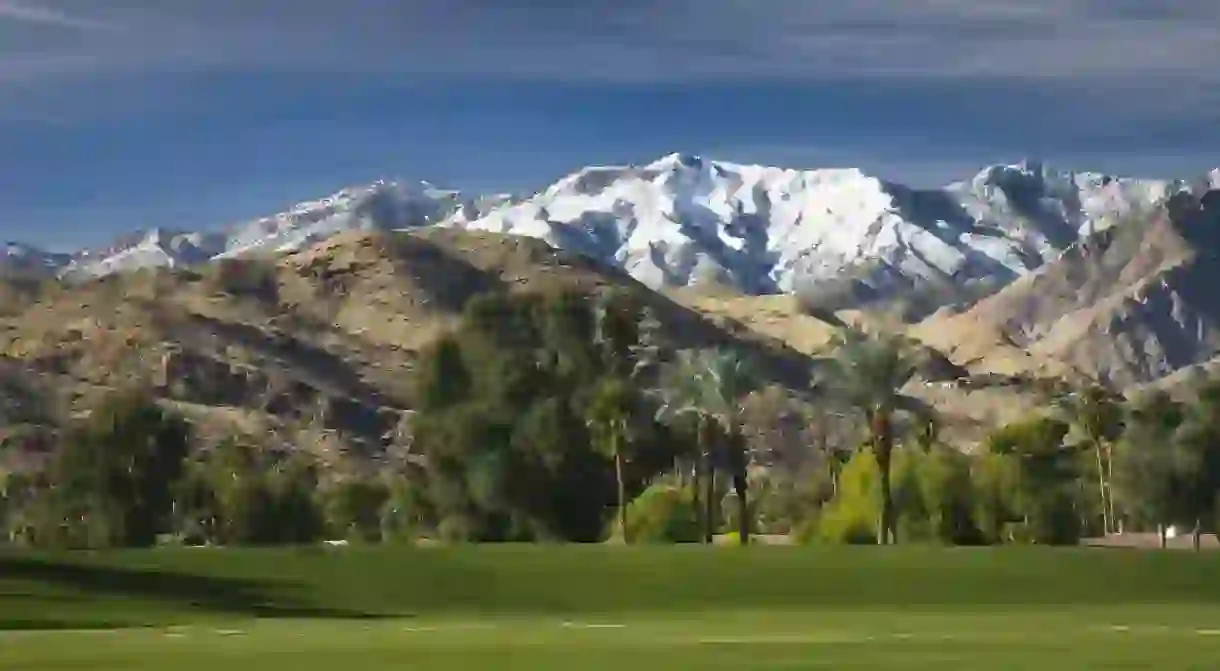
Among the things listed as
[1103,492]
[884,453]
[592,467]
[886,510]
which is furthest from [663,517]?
[1103,492]

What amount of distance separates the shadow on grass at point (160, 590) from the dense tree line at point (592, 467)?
126 ft

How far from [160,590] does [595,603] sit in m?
17.8

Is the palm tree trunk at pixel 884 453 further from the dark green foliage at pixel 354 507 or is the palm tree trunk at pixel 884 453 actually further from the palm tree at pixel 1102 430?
the dark green foliage at pixel 354 507

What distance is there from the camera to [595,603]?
241ft

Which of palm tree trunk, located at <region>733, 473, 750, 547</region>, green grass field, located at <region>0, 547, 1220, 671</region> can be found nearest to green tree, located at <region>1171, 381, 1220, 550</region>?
palm tree trunk, located at <region>733, 473, 750, 547</region>

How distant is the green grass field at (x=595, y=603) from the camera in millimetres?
45750

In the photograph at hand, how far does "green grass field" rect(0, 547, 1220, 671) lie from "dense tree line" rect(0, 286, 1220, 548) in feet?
96.9

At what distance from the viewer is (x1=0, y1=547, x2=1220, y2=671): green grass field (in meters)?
45.8

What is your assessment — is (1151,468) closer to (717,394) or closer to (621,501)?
(717,394)

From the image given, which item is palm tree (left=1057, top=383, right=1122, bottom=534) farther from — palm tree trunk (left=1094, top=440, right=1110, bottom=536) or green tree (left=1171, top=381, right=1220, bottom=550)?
green tree (left=1171, top=381, right=1220, bottom=550)

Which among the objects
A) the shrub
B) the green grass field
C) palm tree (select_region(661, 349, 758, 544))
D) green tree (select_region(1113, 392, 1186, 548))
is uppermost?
palm tree (select_region(661, 349, 758, 544))

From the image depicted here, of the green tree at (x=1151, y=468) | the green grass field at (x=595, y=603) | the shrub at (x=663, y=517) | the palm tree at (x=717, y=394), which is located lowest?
the green grass field at (x=595, y=603)

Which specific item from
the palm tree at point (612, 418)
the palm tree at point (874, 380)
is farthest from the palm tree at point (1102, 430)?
the palm tree at point (612, 418)

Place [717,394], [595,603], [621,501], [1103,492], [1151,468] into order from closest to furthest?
[595,603], [621,501], [717,394], [1151,468], [1103,492]
